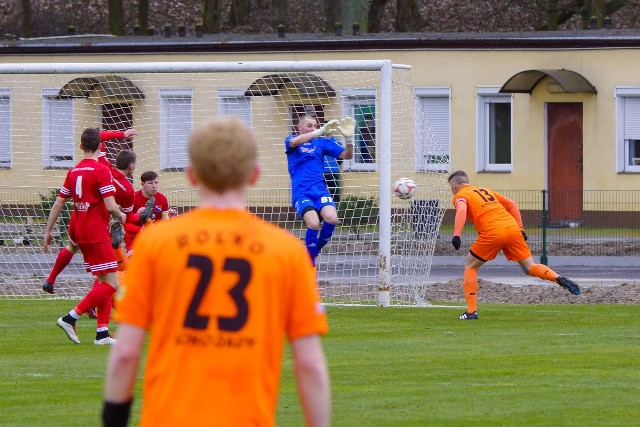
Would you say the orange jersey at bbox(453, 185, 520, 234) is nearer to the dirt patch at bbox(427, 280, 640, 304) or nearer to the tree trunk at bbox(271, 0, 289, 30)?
the dirt patch at bbox(427, 280, 640, 304)

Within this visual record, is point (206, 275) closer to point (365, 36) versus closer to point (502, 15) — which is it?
point (365, 36)

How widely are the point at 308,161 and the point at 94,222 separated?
346cm

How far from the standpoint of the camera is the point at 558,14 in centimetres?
4244

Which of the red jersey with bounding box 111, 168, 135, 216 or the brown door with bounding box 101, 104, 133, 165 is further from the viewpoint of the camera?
the brown door with bounding box 101, 104, 133, 165

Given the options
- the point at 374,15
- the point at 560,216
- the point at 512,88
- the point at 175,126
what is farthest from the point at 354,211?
the point at 374,15

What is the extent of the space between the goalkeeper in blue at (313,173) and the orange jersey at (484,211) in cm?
150

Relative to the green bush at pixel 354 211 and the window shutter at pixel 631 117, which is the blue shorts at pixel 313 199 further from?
the window shutter at pixel 631 117

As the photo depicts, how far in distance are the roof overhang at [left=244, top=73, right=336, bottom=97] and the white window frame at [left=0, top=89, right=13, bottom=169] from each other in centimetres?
389

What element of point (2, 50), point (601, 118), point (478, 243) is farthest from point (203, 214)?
point (2, 50)

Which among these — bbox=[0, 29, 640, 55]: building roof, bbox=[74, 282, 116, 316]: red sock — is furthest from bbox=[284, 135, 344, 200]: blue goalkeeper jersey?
bbox=[0, 29, 640, 55]: building roof

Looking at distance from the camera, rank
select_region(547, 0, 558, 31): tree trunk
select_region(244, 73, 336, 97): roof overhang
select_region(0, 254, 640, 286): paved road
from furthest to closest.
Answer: select_region(547, 0, 558, 31): tree trunk, select_region(244, 73, 336, 97): roof overhang, select_region(0, 254, 640, 286): paved road

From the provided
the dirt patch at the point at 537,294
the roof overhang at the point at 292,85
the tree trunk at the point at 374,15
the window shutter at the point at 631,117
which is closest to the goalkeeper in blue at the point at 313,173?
the dirt patch at the point at 537,294

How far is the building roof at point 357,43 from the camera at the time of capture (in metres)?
31.1

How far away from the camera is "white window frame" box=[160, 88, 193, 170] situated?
19484mm
